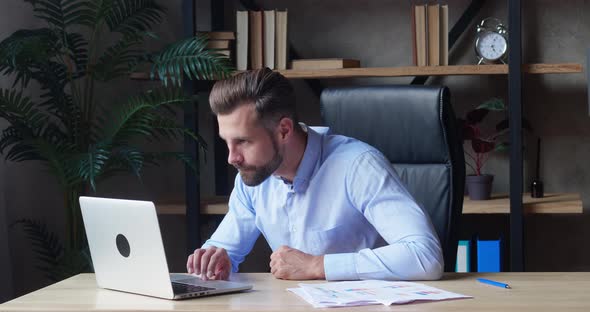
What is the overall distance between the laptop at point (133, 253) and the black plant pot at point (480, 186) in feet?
5.63

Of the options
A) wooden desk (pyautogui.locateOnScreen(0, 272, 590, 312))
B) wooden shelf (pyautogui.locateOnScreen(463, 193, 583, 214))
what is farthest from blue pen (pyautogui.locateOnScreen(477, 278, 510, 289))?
wooden shelf (pyautogui.locateOnScreen(463, 193, 583, 214))

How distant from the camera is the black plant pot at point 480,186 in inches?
128

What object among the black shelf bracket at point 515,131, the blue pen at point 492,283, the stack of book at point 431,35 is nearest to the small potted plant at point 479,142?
the black shelf bracket at point 515,131

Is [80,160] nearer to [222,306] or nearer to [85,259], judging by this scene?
[85,259]

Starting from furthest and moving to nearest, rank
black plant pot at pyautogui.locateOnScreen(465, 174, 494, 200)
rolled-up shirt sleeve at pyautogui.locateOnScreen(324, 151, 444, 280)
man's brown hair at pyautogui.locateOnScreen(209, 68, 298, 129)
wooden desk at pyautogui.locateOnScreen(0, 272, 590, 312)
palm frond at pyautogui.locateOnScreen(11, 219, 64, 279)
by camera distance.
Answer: palm frond at pyautogui.locateOnScreen(11, 219, 64, 279) < black plant pot at pyautogui.locateOnScreen(465, 174, 494, 200) < man's brown hair at pyautogui.locateOnScreen(209, 68, 298, 129) < rolled-up shirt sleeve at pyautogui.locateOnScreen(324, 151, 444, 280) < wooden desk at pyautogui.locateOnScreen(0, 272, 590, 312)

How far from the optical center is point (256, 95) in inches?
78.2

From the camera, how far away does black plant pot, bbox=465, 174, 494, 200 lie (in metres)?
3.25

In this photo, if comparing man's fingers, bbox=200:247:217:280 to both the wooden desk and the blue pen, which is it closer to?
the wooden desk

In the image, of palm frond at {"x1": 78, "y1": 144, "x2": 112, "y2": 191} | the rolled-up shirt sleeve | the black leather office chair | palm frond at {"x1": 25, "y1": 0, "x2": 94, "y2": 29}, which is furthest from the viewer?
palm frond at {"x1": 25, "y1": 0, "x2": 94, "y2": 29}

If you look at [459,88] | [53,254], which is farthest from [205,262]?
[459,88]

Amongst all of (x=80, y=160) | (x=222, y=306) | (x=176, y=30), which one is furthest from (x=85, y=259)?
(x=222, y=306)

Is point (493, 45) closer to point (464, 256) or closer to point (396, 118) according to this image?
point (464, 256)

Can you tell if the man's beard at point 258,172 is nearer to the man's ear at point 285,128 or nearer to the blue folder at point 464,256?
the man's ear at point 285,128

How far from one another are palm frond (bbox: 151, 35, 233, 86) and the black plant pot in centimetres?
101
